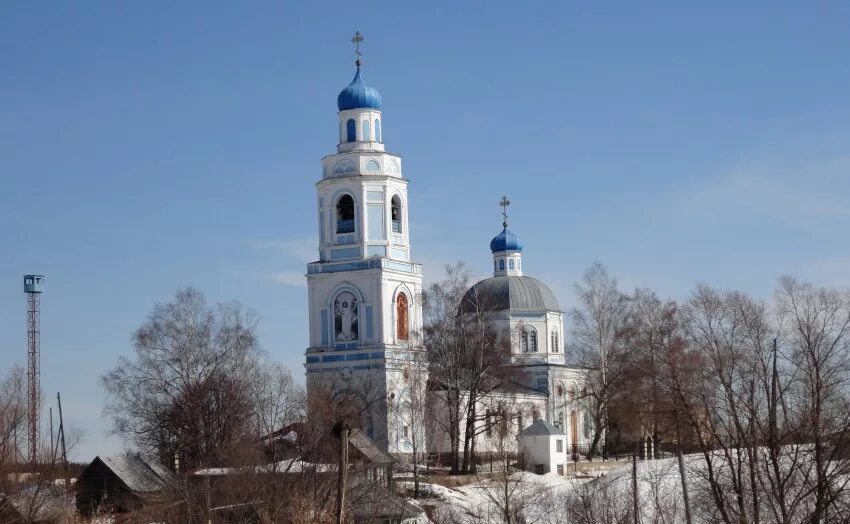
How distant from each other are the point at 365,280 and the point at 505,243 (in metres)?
14.2

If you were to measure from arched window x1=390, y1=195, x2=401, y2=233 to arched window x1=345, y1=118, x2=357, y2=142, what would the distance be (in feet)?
7.47

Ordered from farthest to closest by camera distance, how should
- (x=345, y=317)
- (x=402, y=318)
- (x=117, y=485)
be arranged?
(x=402, y=318) < (x=345, y=317) < (x=117, y=485)

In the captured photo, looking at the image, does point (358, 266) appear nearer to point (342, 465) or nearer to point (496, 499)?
point (496, 499)

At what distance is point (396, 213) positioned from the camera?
160ft

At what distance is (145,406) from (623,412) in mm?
14168

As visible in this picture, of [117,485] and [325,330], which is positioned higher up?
[325,330]

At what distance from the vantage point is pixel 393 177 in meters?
48.1

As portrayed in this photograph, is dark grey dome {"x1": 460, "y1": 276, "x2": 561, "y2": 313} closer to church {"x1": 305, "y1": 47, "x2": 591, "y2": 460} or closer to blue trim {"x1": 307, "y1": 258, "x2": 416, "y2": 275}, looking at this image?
church {"x1": 305, "y1": 47, "x2": 591, "y2": 460}

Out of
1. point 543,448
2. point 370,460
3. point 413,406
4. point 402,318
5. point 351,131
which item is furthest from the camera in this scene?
point 351,131

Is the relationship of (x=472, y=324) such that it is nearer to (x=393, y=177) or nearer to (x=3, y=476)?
(x=393, y=177)

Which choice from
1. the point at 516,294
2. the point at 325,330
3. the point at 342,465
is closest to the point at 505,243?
the point at 516,294

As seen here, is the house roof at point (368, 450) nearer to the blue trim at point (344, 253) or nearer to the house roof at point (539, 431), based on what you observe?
the blue trim at point (344, 253)

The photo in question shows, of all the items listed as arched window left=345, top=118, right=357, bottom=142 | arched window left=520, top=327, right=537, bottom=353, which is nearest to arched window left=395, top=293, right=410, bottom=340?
arched window left=345, top=118, right=357, bottom=142

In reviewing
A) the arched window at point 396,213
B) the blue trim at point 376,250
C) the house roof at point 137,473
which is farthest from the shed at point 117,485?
the arched window at point 396,213
